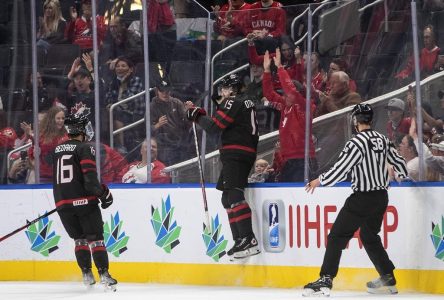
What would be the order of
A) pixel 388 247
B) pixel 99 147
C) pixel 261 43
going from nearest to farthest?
1. pixel 388 247
2. pixel 261 43
3. pixel 99 147

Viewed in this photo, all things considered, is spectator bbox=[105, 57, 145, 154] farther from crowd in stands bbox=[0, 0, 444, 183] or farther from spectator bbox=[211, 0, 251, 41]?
spectator bbox=[211, 0, 251, 41]

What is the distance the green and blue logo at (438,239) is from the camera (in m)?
8.99

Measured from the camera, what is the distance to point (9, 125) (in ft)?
37.2

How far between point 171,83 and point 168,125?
1.16 feet

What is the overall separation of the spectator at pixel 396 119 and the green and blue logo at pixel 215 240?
1.71 m

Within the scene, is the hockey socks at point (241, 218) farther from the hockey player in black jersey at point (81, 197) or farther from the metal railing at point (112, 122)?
the metal railing at point (112, 122)

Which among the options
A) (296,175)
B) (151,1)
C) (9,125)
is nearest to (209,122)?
(296,175)

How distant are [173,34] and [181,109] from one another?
63 cm

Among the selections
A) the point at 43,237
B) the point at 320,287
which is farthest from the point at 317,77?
the point at 43,237

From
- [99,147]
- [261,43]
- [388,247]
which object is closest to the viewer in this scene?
[388,247]

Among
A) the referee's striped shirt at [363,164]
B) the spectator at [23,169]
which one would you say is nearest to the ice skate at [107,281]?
the spectator at [23,169]

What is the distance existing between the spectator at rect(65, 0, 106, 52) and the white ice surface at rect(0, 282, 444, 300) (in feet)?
6.88

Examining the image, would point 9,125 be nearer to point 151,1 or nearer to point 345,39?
point 151,1

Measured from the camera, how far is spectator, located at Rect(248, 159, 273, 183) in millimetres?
10016
